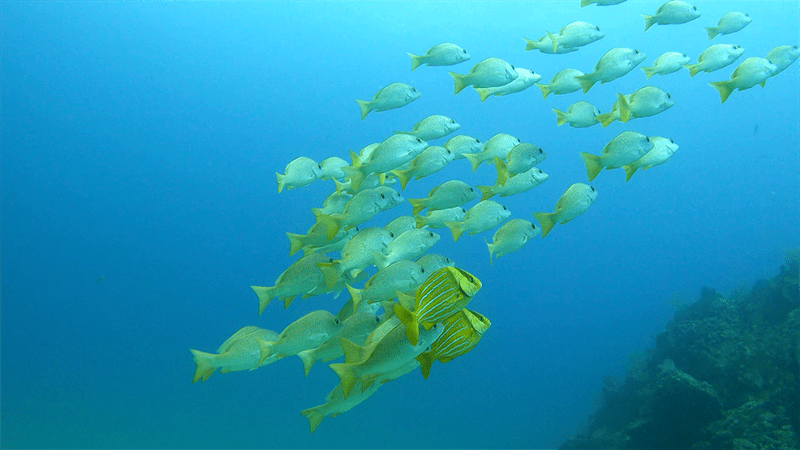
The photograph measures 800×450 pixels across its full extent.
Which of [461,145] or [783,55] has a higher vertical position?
[461,145]

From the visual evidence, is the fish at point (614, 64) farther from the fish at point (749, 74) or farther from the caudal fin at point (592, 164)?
the caudal fin at point (592, 164)

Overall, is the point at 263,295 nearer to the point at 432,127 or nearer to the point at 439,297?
the point at 439,297

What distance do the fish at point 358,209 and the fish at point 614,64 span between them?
2.45 metres

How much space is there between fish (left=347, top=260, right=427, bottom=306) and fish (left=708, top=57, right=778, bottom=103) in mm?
3819

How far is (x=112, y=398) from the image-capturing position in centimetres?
1653

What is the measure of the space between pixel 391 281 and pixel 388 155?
4.11 ft

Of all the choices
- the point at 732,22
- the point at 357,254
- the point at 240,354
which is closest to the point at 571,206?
the point at 357,254

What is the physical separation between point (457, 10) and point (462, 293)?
22126mm

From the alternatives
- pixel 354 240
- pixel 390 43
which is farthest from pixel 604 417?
pixel 390 43

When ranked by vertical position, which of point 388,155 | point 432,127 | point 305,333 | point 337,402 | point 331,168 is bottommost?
point 337,402

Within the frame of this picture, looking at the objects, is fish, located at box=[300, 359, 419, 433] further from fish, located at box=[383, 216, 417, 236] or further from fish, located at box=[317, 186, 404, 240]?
fish, located at box=[383, 216, 417, 236]

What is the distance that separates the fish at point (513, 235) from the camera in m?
3.66

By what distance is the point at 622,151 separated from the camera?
3.51m

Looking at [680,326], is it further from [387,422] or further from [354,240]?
[387,422]
